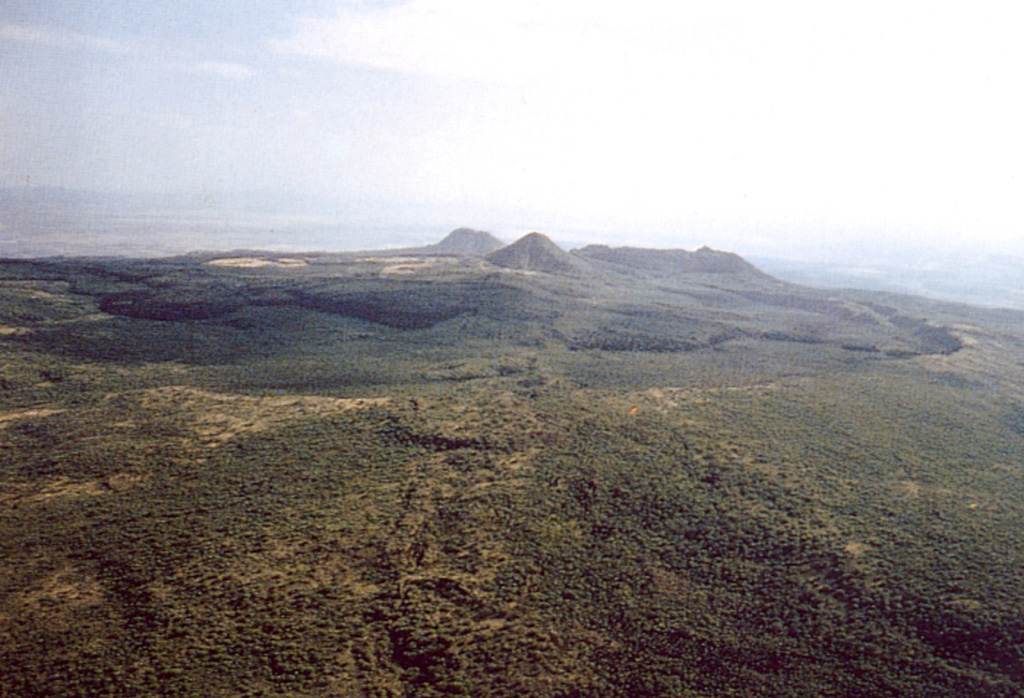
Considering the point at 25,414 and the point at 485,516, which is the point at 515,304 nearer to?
the point at 485,516

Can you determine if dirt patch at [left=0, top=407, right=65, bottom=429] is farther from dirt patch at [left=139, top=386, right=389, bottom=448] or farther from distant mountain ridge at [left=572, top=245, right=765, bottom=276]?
distant mountain ridge at [left=572, top=245, right=765, bottom=276]

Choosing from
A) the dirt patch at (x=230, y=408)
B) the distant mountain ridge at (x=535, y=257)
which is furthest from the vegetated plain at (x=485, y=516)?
the distant mountain ridge at (x=535, y=257)

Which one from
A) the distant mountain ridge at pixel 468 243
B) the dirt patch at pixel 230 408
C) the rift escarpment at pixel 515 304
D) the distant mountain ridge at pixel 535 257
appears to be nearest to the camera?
the dirt patch at pixel 230 408

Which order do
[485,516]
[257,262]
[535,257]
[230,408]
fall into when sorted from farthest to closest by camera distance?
[535,257], [257,262], [230,408], [485,516]

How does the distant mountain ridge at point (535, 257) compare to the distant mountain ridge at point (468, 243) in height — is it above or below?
below

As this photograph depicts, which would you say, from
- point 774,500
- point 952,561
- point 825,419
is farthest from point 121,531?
point 825,419

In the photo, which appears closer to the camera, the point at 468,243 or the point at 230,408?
the point at 230,408

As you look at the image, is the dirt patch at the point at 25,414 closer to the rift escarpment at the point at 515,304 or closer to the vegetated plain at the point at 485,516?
the vegetated plain at the point at 485,516

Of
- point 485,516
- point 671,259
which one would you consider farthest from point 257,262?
point 671,259
